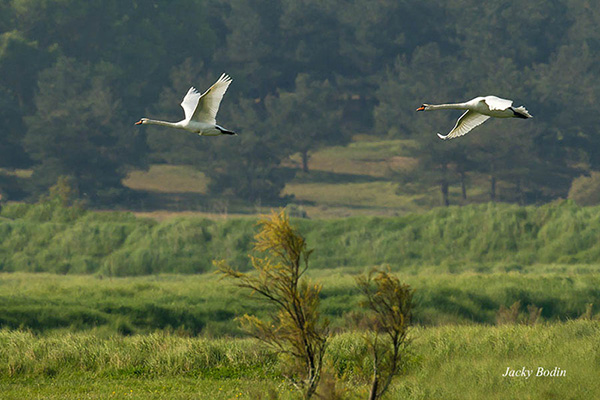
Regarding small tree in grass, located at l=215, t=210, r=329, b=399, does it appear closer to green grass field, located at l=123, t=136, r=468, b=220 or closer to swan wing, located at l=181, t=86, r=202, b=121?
swan wing, located at l=181, t=86, r=202, b=121

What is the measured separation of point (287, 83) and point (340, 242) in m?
25.1

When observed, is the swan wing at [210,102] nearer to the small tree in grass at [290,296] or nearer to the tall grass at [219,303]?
the small tree in grass at [290,296]

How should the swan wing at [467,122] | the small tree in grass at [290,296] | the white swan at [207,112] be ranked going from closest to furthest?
the small tree in grass at [290,296]
the white swan at [207,112]
the swan wing at [467,122]

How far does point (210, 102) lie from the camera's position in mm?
14328

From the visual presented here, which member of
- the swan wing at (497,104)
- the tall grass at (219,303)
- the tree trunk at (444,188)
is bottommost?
the tall grass at (219,303)

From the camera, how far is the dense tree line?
54.7 m

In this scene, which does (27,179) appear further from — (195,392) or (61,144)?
(195,392)

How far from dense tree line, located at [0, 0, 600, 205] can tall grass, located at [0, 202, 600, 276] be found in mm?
10757

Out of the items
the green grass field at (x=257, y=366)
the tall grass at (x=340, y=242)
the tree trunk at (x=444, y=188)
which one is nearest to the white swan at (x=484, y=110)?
the green grass field at (x=257, y=366)

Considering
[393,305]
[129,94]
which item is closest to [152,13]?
[129,94]

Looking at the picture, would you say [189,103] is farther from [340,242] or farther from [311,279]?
[340,242]

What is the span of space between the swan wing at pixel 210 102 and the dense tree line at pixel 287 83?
39.0 meters

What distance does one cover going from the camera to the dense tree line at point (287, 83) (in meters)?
54.7

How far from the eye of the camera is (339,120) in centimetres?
6494
